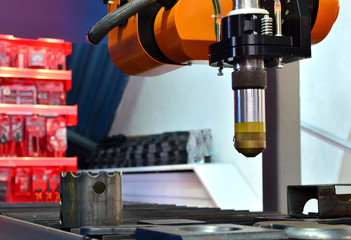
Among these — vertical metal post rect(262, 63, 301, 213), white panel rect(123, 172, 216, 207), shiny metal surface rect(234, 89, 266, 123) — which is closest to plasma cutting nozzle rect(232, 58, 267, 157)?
shiny metal surface rect(234, 89, 266, 123)

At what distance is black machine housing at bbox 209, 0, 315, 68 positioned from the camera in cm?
79

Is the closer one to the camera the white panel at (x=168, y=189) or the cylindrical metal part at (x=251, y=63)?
the cylindrical metal part at (x=251, y=63)

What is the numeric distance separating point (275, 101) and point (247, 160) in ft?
7.59

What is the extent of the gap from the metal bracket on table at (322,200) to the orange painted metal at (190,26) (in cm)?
30

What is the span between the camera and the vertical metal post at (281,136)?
6.48 ft

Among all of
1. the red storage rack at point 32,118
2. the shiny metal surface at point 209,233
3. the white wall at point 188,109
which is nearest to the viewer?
the shiny metal surface at point 209,233

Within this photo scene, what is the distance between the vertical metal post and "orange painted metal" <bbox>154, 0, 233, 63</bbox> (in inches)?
39.5

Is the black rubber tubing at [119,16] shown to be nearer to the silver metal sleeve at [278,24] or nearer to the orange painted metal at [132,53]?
the orange painted metal at [132,53]

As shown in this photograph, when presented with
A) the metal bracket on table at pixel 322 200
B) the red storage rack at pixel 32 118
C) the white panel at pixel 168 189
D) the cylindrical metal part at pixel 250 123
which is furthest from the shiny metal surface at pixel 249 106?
the red storage rack at pixel 32 118

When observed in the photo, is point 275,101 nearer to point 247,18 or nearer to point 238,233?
point 247,18

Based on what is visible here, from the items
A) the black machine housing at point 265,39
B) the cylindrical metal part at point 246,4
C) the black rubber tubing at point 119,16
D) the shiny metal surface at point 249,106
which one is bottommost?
the shiny metal surface at point 249,106

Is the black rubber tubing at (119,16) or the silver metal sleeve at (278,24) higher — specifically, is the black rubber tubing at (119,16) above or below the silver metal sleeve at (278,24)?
above

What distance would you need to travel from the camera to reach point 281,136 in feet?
6.58

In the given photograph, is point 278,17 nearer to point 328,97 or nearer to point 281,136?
point 281,136
